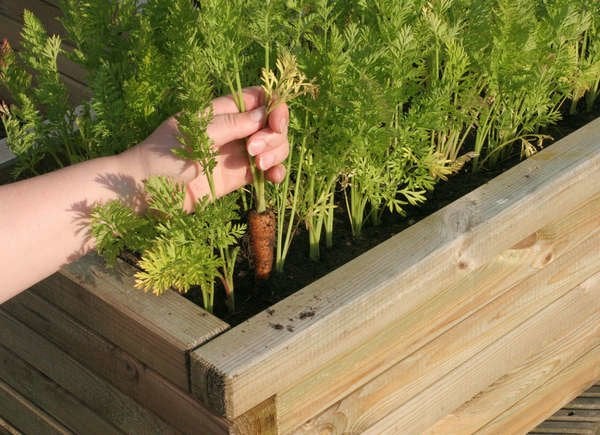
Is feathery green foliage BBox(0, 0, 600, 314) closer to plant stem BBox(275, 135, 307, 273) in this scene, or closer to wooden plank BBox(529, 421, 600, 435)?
plant stem BBox(275, 135, 307, 273)

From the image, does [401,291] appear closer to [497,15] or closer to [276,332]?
[276,332]

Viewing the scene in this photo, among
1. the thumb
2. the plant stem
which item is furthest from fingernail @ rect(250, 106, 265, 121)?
the plant stem

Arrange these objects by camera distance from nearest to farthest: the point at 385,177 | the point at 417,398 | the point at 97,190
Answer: the point at 97,190 → the point at 385,177 → the point at 417,398

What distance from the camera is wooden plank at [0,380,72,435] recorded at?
6.62 feet

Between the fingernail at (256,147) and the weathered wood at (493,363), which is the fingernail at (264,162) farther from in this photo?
the weathered wood at (493,363)

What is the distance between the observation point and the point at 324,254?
5.65ft

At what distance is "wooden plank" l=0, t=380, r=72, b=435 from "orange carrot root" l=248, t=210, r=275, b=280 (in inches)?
23.3

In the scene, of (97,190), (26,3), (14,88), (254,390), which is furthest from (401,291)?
(26,3)

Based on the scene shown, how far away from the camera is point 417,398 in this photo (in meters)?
1.80

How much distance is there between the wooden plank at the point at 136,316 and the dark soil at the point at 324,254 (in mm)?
108

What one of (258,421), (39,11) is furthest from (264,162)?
(39,11)

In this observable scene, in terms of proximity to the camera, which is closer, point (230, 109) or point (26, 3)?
point (230, 109)

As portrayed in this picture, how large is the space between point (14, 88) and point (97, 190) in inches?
14.4

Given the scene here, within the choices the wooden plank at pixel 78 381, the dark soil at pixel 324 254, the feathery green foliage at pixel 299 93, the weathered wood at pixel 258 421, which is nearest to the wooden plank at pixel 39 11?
the feathery green foliage at pixel 299 93
